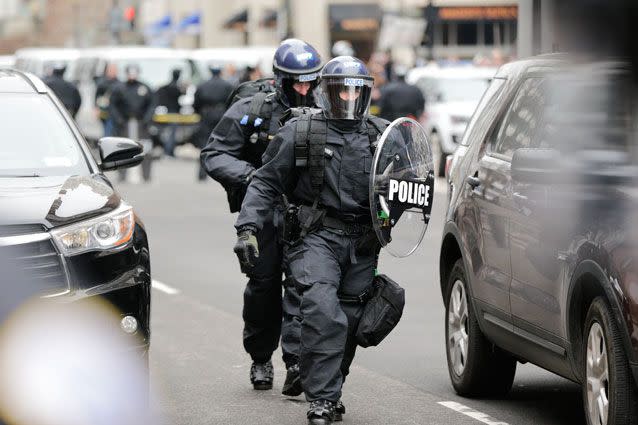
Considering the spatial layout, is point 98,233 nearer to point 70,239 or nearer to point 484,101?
point 70,239

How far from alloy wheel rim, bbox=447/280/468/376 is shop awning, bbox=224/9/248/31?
197ft

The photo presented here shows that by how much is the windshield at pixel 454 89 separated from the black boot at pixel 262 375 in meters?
21.2

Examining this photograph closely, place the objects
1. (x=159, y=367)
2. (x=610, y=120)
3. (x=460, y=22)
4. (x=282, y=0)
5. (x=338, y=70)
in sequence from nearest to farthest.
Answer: (x=610, y=120) → (x=338, y=70) → (x=159, y=367) → (x=282, y=0) → (x=460, y=22)

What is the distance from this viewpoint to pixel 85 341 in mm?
6750

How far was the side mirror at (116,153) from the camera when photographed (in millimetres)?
8117

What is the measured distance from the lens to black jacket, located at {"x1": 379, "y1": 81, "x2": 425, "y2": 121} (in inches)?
1043

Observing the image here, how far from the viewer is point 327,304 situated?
7.18 m

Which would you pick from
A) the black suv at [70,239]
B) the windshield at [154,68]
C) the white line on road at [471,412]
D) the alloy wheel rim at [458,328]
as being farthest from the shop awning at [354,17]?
the black suv at [70,239]

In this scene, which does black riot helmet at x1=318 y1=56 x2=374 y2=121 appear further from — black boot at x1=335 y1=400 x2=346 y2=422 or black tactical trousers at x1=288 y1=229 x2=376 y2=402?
black boot at x1=335 y1=400 x2=346 y2=422

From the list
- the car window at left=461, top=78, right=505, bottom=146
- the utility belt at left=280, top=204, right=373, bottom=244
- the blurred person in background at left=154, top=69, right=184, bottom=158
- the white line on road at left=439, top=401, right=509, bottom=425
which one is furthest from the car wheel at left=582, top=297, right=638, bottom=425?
the blurred person in background at left=154, top=69, right=184, bottom=158

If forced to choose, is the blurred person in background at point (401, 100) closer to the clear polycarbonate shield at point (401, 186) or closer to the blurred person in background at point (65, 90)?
the blurred person in background at point (65, 90)

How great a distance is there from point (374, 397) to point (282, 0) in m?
42.3

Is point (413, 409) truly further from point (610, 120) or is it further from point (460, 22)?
point (460, 22)

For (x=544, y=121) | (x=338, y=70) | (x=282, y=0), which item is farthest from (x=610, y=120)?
(x=282, y=0)
